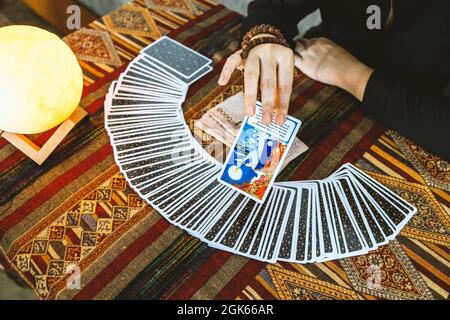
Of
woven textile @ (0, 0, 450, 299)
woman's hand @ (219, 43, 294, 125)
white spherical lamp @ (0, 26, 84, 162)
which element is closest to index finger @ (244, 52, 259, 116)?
woman's hand @ (219, 43, 294, 125)

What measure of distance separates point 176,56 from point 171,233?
70cm

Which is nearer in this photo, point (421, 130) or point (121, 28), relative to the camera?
point (421, 130)

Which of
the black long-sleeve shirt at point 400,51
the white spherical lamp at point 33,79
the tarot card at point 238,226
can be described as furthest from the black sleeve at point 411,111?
the white spherical lamp at point 33,79

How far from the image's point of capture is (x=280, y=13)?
1.37 metres

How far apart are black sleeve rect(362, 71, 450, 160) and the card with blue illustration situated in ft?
1.16

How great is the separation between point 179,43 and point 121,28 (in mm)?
253

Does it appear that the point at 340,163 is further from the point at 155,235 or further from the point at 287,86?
the point at 155,235

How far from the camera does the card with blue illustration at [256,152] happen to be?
1.06 meters

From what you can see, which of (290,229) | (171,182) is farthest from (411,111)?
(171,182)

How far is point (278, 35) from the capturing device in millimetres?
1244

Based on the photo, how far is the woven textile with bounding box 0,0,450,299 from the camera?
0.92m

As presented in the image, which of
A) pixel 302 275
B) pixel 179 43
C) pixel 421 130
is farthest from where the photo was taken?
pixel 179 43

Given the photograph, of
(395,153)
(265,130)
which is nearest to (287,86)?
(265,130)

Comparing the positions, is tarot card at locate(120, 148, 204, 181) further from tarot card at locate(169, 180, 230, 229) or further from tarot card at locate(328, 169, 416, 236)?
tarot card at locate(328, 169, 416, 236)
